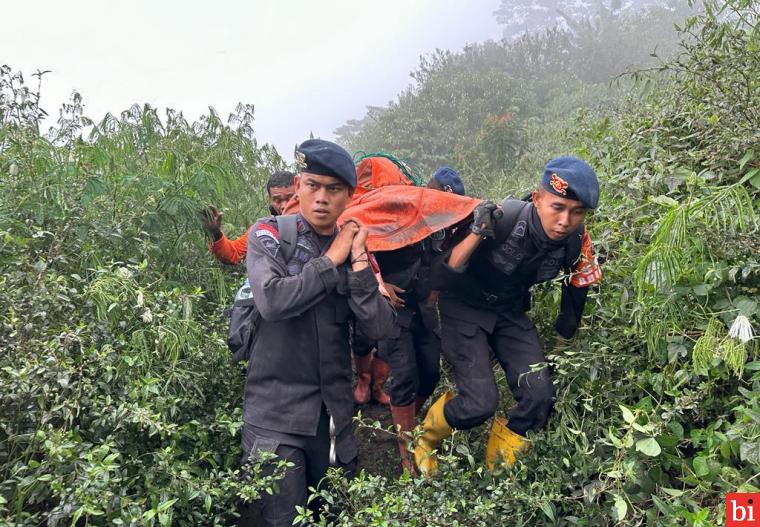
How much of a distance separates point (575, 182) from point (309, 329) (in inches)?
56.0

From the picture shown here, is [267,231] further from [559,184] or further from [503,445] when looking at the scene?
[503,445]

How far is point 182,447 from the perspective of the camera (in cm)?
260

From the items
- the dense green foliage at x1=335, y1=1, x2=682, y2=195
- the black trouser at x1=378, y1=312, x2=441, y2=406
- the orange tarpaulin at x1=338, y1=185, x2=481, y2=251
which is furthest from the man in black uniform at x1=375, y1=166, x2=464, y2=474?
the dense green foliage at x1=335, y1=1, x2=682, y2=195

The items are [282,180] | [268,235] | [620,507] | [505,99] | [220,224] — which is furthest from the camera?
[505,99]

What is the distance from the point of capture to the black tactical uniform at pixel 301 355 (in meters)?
2.34

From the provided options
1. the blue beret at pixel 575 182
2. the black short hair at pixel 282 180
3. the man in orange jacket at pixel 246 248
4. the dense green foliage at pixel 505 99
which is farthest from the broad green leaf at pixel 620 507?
the dense green foliage at pixel 505 99

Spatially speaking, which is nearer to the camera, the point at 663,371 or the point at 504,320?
the point at 663,371

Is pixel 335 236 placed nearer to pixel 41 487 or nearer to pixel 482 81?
pixel 41 487

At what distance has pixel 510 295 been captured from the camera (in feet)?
10.3

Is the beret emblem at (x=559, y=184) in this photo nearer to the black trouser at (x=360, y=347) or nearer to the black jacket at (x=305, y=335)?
the black jacket at (x=305, y=335)

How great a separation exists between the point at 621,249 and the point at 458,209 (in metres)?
0.91

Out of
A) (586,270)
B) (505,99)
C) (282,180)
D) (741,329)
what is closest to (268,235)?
(586,270)

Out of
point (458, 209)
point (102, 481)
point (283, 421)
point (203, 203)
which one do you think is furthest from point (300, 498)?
point (203, 203)

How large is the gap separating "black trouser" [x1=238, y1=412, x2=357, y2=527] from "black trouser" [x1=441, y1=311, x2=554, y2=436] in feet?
2.47
